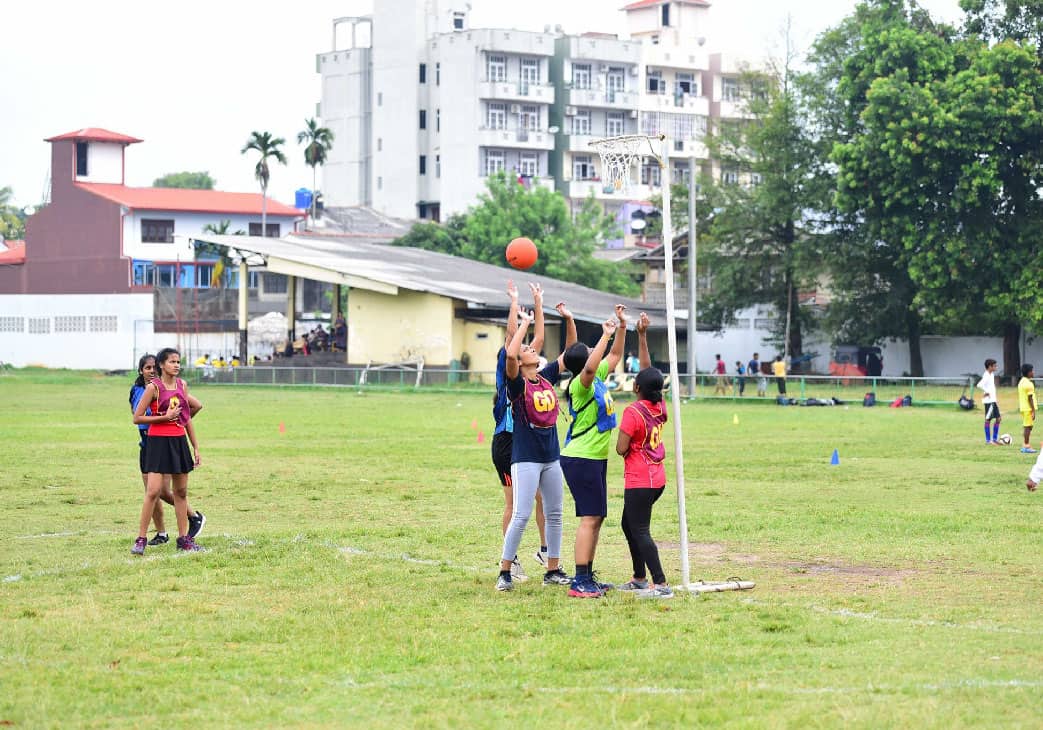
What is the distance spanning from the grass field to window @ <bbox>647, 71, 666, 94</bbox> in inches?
3722

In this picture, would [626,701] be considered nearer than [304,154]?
Yes

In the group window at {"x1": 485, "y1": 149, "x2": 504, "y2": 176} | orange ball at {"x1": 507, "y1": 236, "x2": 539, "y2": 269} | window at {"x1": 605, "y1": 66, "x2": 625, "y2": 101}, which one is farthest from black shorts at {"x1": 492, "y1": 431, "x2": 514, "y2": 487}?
window at {"x1": 605, "y1": 66, "x2": 625, "y2": 101}

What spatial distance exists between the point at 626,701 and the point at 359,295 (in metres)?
55.1

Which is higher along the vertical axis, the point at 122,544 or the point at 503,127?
the point at 503,127

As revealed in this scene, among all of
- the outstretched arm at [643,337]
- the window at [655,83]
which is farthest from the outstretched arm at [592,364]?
the window at [655,83]

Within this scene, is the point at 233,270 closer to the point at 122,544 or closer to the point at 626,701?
the point at 122,544

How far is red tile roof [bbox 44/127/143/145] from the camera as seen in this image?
87562 millimetres

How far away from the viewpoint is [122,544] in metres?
14.4

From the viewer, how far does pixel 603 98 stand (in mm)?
108375

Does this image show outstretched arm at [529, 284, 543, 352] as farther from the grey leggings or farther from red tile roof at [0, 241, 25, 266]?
red tile roof at [0, 241, 25, 266]

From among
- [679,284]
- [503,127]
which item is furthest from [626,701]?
[503,127]

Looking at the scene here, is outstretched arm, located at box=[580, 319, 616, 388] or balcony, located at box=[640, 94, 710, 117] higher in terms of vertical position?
balcony, located at box=[640, 94, 710, 117]

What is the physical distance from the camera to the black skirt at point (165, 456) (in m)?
13.8

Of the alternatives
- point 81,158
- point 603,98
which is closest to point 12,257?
point 81,158
